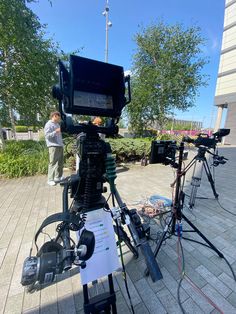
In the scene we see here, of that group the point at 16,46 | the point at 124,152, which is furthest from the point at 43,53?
the point at 124,152

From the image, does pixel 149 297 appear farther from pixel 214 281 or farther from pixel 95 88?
pixel 95 88

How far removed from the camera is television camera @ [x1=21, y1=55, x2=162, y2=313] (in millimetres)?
867

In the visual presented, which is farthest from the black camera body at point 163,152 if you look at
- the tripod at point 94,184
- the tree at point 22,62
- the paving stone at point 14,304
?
the tree at point 22,62

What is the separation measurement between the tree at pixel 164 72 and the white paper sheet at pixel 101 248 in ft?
29.8

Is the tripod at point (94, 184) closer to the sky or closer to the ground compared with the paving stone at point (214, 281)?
closer to the sky

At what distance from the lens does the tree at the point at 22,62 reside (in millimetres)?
4781

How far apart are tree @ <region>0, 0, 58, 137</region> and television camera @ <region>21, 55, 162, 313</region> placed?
212 inches

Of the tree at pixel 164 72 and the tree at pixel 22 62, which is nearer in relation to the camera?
the tree at pixel 22 62

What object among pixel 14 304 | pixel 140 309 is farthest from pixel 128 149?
pixel 14 304

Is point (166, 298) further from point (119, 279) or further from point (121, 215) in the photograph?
point (121, 215)

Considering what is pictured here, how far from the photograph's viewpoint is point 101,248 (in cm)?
115

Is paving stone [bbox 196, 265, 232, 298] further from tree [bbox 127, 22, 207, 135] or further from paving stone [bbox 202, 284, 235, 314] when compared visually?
tree [bbox 127, 22, 207, 135]

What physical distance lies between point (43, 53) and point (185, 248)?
6896mm

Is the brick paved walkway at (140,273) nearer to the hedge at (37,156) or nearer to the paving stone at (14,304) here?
the paving stone at (14,304)
